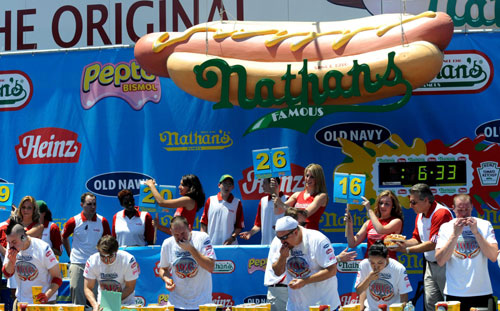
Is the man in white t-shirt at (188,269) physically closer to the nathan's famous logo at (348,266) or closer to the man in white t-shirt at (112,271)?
the man in white t-shirt at (112,271)

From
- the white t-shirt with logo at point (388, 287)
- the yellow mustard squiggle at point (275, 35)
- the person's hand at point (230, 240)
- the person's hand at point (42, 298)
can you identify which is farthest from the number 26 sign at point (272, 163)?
the person's hand at point (42, 298)

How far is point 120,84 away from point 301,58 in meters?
2.32

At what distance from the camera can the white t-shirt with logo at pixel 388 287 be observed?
641 cm

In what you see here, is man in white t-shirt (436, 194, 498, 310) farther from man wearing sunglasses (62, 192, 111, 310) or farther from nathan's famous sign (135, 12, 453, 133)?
man wearing sunglasses (62, 192, 111, 310)

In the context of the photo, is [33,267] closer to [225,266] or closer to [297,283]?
[225,266]

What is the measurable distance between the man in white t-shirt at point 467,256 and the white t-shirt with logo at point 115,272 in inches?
103

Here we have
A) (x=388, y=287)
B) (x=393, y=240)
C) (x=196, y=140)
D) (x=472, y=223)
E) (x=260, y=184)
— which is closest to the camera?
(x=472, y=223)

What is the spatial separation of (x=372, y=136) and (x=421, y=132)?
57 cm

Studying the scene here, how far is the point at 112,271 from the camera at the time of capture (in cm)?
682

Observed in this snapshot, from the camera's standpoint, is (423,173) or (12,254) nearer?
(12,254)

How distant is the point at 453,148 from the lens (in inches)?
356

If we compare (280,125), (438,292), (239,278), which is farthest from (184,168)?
(438,292)

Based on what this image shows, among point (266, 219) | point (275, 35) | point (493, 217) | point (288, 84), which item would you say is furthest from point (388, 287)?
point (275, 35)

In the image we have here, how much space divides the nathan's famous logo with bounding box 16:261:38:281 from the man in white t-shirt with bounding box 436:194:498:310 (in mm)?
3548
